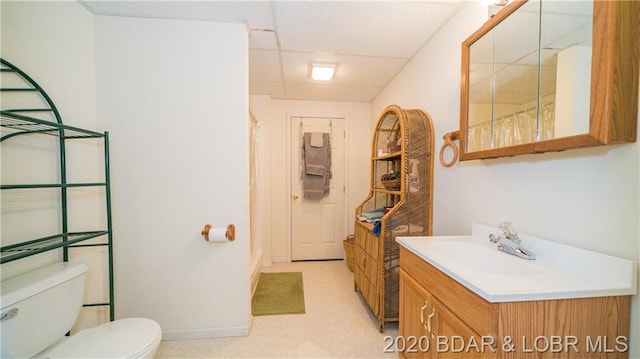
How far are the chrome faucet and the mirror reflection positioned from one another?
405 millimetres

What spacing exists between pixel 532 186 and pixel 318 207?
8.11ft

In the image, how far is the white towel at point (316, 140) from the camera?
314cm

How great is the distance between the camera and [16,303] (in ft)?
3.11

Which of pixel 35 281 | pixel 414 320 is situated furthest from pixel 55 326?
pixel 414 320

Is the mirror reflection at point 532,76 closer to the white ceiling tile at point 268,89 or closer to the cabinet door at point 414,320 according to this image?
the cabinet door at point 414,320

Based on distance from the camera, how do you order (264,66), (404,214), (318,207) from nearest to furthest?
(404,214) → (264,66) → (318,207)

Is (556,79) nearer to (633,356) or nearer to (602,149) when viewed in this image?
(602,149)

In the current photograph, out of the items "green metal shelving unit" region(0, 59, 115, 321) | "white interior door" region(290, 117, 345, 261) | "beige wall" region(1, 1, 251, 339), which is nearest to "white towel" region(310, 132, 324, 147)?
"white interior door" region(290, 117, 345, 261)

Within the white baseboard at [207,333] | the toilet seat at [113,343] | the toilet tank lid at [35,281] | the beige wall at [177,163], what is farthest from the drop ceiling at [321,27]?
the white baseboard at [207,333]

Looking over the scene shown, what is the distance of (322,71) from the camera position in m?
2.30

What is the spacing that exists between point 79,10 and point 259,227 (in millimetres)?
2393

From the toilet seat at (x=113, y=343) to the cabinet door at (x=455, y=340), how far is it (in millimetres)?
1348

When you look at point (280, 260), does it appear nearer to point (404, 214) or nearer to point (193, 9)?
point (404, 214)

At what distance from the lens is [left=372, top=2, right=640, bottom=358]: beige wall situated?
77cm
